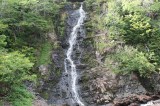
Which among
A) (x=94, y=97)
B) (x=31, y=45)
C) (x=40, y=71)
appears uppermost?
(x=31, y=45)

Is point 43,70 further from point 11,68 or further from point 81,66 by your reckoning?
point 11,68

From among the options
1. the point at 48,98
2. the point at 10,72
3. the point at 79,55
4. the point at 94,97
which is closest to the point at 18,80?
the point at 10,72

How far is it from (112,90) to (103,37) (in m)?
8.24

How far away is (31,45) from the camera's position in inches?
1538

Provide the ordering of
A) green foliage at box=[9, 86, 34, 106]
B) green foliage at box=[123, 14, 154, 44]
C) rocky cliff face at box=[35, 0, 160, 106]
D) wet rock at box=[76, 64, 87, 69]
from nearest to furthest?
green foliage at box=[9, 86, 34, 106] → rocky cliff face at box=[35, 0, 160, 106] → green foliage at box=[123, 14, 154, 44] → wet rock at box=[76, 64, 87, 69]

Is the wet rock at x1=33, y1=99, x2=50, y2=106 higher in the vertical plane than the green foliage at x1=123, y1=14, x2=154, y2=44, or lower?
lower

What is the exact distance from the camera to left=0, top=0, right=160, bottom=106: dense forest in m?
35.4

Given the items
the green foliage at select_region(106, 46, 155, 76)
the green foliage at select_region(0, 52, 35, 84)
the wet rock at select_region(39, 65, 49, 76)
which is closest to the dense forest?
the green foliage at select_region(106, 46, 155, 76)

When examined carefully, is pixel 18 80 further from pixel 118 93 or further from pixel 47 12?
pixel 47 12

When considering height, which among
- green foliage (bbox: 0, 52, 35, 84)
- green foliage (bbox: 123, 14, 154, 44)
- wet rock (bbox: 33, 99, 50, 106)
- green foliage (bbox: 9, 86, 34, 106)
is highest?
green foliage (bbox: 123, 14, 154, 44)

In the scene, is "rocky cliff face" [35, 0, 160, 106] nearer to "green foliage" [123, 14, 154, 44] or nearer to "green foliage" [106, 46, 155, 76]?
"green foliage" [106, 46, 155, 76]

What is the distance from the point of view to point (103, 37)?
133ft

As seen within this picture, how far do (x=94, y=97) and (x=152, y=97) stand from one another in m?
5.80

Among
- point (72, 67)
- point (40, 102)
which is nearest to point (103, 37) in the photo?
point (72, 67)
